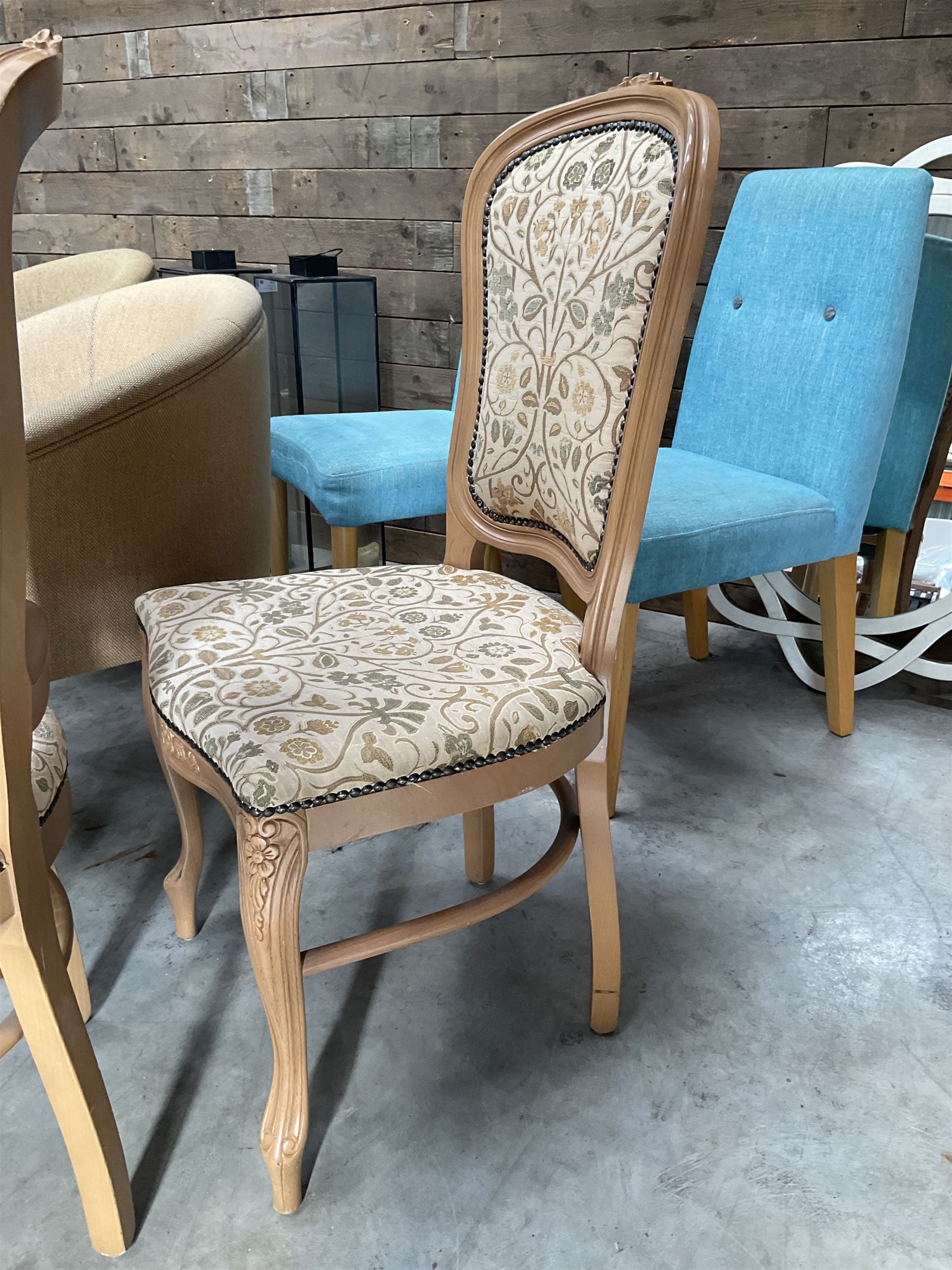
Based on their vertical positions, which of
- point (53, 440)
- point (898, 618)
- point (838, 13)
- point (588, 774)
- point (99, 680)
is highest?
point (838, 13)

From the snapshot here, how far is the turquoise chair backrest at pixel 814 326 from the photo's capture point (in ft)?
5.03

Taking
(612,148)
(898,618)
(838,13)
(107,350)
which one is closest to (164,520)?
(107,350)

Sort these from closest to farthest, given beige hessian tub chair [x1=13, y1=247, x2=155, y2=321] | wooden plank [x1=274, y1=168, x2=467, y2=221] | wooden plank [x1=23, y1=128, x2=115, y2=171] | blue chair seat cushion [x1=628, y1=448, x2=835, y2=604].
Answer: blue chair seat cushion [x1=628, y1=448, x2=835, y2=604]
beige hessian tub chair [x1=13, y1=247, x2=155, y2=321]
wooden plank [x1=274, y1=168, x2=467, y2=221]
wooden plank [x1=23, y1=128, x2=115, y2=171]

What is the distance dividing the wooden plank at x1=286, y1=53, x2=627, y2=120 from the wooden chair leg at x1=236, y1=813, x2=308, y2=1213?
5.94 ft

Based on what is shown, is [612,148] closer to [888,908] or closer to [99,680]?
[888,908]

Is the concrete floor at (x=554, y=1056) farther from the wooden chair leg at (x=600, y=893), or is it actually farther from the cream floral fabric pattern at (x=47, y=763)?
the cream floral fabric pattern at (x=47, y=763)

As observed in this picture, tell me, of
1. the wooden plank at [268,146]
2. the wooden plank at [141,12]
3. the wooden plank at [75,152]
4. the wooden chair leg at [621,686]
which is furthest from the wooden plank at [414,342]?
the wooden chair leg at [621,686]

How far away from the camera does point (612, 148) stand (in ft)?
3.17

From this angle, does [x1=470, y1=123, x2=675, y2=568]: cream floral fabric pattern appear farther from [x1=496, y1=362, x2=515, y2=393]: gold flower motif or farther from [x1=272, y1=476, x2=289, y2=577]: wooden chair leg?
[x1=272, y1=476, x2=289, y2=577]: wooden chair leg

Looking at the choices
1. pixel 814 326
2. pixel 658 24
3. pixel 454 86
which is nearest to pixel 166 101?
pixel 454 86

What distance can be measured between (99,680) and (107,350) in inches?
28.2

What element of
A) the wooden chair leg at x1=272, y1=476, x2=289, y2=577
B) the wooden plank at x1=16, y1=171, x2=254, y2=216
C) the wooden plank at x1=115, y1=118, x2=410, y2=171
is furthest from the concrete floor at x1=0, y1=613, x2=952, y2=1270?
the wooden plank at x1=16, y1=171, x2=254, y2=216

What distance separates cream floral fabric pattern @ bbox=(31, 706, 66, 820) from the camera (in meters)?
0.80

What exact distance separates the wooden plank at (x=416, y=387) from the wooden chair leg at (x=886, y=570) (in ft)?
3.69
